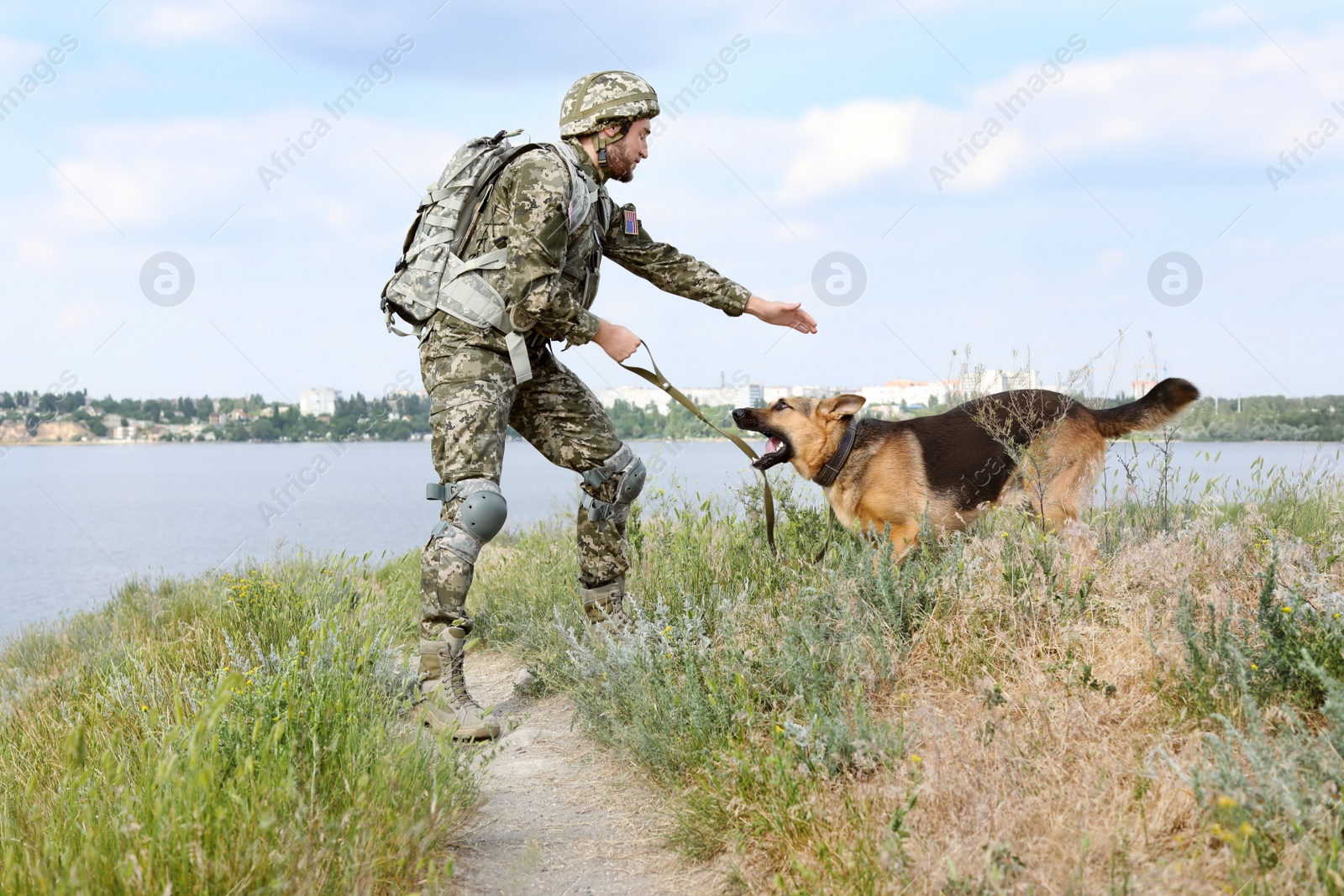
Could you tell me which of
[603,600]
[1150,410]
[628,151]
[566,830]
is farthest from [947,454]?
[566,830]

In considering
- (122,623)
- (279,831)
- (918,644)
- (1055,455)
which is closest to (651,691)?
(918,644)

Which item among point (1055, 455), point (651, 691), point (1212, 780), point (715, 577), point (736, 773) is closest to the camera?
point (1212, 780)

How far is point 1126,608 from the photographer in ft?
11.9

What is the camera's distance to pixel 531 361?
4480 millimetres

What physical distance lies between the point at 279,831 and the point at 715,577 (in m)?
3.21

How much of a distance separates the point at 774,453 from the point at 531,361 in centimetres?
200

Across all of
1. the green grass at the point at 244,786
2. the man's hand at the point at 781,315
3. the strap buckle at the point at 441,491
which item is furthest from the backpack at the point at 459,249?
the green grass at the point at 244,786

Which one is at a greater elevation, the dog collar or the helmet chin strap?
the helmet chin strap

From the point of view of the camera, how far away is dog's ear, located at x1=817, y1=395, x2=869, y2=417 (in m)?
5.66

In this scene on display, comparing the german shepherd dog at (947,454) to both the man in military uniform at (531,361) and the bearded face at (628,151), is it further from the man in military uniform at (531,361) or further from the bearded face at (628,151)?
the bearded face at (628,151)

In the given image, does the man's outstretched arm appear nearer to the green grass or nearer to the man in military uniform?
the man in military uniform

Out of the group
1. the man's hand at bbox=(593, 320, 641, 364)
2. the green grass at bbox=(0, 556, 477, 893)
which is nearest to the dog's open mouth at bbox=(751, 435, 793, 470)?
the man's hand at bbox=(593, 320, 641, 364)

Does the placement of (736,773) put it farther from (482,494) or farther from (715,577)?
(715,577)

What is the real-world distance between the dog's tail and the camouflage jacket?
3.65 metres
